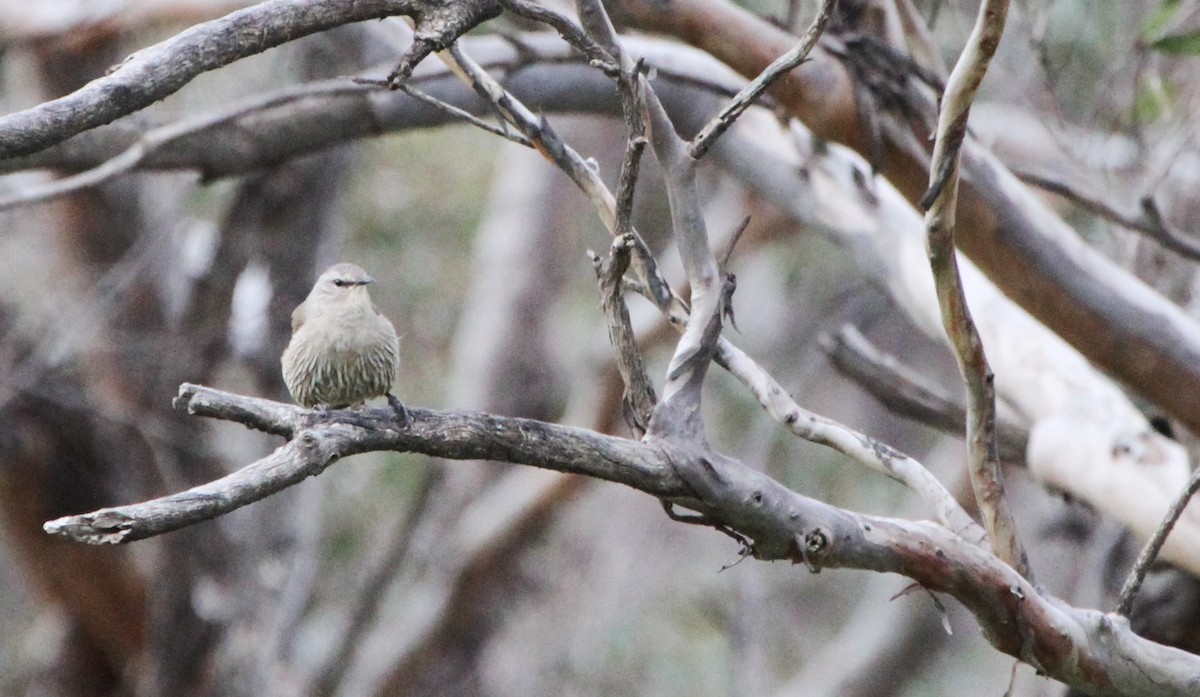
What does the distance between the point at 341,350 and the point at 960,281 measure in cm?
158

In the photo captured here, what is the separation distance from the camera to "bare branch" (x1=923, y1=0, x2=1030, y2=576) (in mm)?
2555

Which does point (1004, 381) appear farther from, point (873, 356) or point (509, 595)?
point (509, 595)

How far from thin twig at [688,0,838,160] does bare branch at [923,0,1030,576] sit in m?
0.29

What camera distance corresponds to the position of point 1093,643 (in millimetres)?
2803

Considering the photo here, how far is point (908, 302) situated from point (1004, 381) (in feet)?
1.42

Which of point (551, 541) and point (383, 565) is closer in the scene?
point (383, 565)

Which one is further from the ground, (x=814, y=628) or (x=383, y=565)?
(x=383, y=565)

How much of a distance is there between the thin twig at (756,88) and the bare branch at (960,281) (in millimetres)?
286

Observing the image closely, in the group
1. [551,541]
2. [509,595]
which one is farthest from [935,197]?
[551,541]

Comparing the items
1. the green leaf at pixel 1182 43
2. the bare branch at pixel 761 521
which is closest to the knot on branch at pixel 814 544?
the bare branch at pixel 761 521

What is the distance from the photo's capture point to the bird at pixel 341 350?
3.45 meters

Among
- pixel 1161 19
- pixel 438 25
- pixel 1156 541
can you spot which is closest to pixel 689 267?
pixel 438 25

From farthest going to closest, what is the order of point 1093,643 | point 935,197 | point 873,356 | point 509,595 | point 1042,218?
1. point 509,595
2. point 873,356
3. point 1042,218
4. point 1093,643
5. point 935,197

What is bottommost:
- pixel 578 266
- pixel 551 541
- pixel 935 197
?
pixel 551 541
